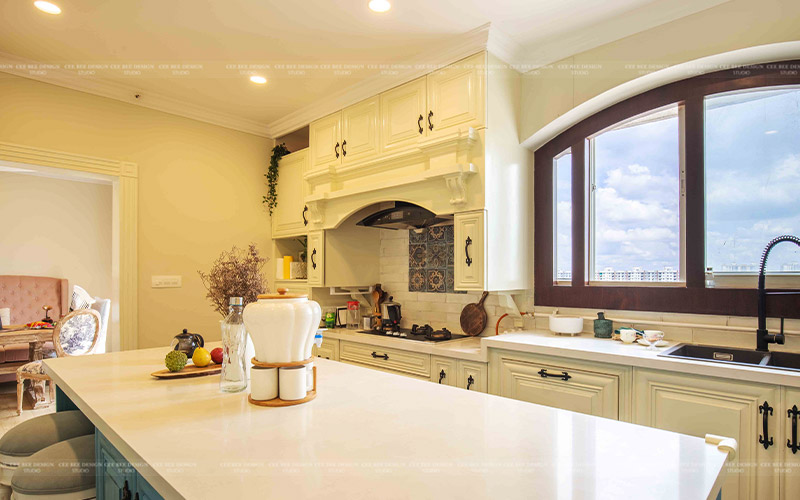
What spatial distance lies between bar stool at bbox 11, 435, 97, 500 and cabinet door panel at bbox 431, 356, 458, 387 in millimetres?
1772

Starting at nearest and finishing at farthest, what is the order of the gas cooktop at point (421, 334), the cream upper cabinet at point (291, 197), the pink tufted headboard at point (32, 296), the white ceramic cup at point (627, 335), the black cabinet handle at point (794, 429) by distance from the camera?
the black cabinet handle at point (794, 429), the white ceramic cup at point (627, 335), the gas cooktop at point (421, 334), the cream upper cabinet at point (291, 197), the pink tufted headboard at point (32, 296)

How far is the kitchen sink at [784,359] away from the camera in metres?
2.02

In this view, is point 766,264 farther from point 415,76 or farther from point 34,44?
point 34,44

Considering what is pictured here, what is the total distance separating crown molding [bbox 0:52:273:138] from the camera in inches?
121

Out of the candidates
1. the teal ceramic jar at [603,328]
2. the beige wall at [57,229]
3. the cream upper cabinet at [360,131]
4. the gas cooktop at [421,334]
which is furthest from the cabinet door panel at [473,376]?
the beige wall at [57,229]

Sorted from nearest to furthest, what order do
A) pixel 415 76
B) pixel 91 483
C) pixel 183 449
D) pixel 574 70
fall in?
pixel 183 449, pixel 91 483, pixel 574 70, pixel 415 76

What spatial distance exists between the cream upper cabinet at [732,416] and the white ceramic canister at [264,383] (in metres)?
1.64

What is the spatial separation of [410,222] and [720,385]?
2086 millimetres

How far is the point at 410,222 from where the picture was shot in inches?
131

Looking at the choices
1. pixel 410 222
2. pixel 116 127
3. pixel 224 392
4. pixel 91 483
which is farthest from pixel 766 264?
pixel 116 127

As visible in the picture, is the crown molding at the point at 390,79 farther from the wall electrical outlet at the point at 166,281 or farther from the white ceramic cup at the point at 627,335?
the white ceramic cup at the point at 627,335

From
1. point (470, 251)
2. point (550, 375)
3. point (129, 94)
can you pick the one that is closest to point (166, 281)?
point (129, 94)

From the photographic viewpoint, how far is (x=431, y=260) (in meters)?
3.59

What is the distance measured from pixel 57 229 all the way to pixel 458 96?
649 cm
